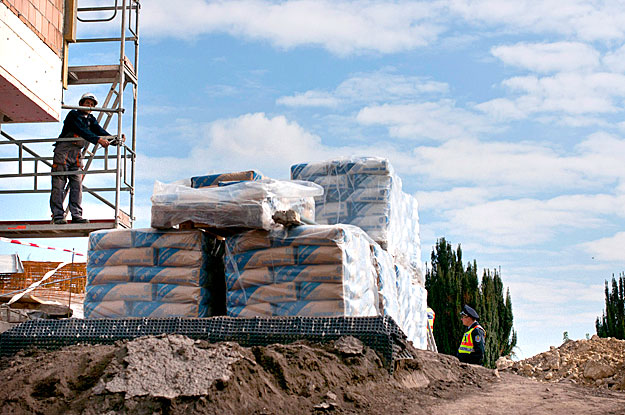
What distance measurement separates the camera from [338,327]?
6070 millimetres

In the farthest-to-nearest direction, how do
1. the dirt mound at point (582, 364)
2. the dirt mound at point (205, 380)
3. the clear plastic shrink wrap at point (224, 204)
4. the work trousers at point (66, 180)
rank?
the work trousers at point (66, 180), the dirt mound at point (582, 364), the clear plastic shrink wrap at point (224, 204), the dirt mound at point (205, 380)

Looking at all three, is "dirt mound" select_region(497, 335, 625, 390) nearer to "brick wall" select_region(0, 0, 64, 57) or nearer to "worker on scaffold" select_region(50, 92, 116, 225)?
"worker on scaffold" select_region(50, 92, 116, 225)

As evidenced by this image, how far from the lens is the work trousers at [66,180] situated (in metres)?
10.6

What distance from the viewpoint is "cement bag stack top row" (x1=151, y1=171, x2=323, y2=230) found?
7.17 meters

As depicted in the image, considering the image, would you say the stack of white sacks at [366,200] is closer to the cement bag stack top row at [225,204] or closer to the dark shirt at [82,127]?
the cement bag stack top row at [225,204]

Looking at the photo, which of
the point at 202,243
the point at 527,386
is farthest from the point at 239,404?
the point at 527,386

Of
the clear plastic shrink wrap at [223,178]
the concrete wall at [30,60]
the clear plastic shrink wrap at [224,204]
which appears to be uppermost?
the concrete wall at [30,60]

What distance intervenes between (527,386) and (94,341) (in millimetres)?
4335

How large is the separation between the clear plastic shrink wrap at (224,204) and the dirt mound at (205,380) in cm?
177

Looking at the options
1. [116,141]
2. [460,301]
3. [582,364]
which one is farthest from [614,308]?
[116,141]

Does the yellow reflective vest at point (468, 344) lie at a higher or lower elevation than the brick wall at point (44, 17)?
lower

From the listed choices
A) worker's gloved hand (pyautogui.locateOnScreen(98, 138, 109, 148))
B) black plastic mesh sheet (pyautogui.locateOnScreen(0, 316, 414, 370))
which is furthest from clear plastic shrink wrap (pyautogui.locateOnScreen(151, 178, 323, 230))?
worker's gloved hand (pyautogui.locateOnScreen(98, 138, 109, 148))

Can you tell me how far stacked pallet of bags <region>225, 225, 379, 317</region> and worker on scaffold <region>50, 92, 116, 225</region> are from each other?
4.10 meters

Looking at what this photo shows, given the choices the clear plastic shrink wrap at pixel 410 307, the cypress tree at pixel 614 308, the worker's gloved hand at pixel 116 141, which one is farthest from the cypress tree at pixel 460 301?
the worker's gloved hand at pixel 116 141
